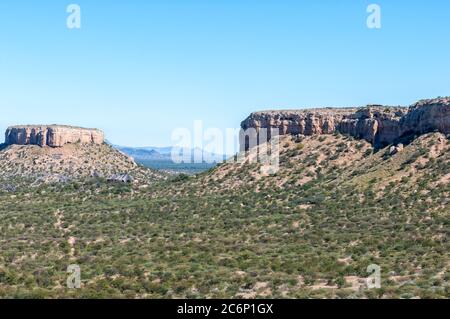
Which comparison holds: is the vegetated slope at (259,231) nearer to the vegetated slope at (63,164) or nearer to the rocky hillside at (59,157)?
the vegetated slope at (63,164)

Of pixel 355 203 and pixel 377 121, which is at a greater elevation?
pixel 377 121

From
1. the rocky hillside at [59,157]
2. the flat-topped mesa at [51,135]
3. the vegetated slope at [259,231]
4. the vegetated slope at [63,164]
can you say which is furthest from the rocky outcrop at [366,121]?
the flat-topped mesa at [51,135]

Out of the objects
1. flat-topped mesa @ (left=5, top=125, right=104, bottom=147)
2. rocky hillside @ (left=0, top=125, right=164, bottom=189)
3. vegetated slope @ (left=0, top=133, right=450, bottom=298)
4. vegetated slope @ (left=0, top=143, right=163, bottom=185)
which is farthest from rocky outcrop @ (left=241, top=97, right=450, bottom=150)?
flat-topped mesa @ (left=5, top=125, right=104, bottom=147)

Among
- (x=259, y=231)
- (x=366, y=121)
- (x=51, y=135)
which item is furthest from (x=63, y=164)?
(x=259, y=231)

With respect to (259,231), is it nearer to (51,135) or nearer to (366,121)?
(366,121)

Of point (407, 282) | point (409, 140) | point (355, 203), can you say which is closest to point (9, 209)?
point (355, 203)

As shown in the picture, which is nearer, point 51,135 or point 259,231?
point 259,231

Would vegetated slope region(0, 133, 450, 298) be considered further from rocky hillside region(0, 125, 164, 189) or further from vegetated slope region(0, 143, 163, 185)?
rocky hillside region(0, 125, 164, 189)

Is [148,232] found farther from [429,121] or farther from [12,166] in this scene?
[12,166]
